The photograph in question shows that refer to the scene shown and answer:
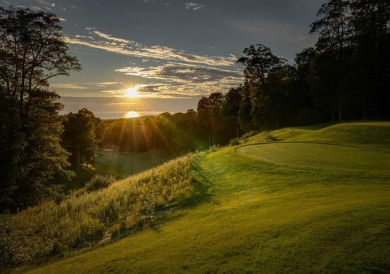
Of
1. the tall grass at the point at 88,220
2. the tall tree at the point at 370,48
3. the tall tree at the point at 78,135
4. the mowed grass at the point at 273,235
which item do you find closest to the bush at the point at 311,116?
the tall tree at the point at 370,48

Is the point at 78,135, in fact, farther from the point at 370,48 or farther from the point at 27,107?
the point at 370,48

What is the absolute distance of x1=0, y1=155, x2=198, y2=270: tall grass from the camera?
12712 millimetres

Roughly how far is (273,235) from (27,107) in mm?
24356

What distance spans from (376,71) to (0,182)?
52222 mm

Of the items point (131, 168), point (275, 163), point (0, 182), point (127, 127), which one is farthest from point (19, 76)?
point (127, 127)

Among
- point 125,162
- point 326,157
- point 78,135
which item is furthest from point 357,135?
point 125,162

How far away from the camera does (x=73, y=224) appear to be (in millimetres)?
15812

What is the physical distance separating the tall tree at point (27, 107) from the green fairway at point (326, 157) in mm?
16095

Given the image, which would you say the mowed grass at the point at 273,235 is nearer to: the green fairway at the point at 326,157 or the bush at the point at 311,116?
the green fairway at the point at 326,157

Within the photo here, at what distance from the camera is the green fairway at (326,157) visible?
17666mm

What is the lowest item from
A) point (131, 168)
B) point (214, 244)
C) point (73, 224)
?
point (131, 168)

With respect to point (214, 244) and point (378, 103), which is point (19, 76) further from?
point (378, 103)

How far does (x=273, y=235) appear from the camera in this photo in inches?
334

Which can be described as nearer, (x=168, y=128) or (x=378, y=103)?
(x=378, y=103)
